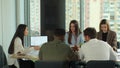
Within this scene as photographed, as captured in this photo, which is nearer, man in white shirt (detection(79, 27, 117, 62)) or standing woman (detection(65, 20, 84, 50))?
man in white shirt (detection(79, 27, 117, 62))

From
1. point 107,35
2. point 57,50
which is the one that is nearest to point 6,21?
point 107,35

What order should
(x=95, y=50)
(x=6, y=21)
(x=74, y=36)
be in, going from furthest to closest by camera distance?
(x=6, y=21), (x=74, y=36), (x=95, y=50)

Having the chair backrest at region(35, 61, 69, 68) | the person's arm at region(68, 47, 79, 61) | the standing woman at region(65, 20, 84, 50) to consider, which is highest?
the standing woman at region(65, 20, 84, 50)

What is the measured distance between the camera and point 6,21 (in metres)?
5.91

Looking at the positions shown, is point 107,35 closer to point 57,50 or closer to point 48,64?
point 57,50

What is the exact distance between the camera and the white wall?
18.6 feet

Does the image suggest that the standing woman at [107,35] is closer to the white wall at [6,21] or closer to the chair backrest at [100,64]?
the chair backrest at [100,64]

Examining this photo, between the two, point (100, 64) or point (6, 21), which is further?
point (6, 21)

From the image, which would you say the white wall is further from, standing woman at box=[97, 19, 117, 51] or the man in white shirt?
the man in white shirt

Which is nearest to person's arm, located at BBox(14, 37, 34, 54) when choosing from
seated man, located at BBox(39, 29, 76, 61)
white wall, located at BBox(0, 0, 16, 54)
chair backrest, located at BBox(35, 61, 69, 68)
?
seated man, located at BBox(39, 29, 76, 61)

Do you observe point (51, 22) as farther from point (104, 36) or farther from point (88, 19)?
point (104, 36)

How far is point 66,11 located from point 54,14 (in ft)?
1.22

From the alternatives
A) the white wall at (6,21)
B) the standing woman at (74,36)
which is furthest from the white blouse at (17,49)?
the white wall at (6,21)

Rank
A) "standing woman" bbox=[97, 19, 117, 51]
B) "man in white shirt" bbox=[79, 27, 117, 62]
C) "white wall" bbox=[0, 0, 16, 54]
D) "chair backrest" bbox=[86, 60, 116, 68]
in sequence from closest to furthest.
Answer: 1. "chair backrest" bbox=[86, 60, 116, 68]
2. "man in white shirt" bbox=[79, 27, 117, 62]
3. "standing woman" bbox=[97, 19, 117, 51]
4. "white wall" bbox=[0, 0, 16, 54]
